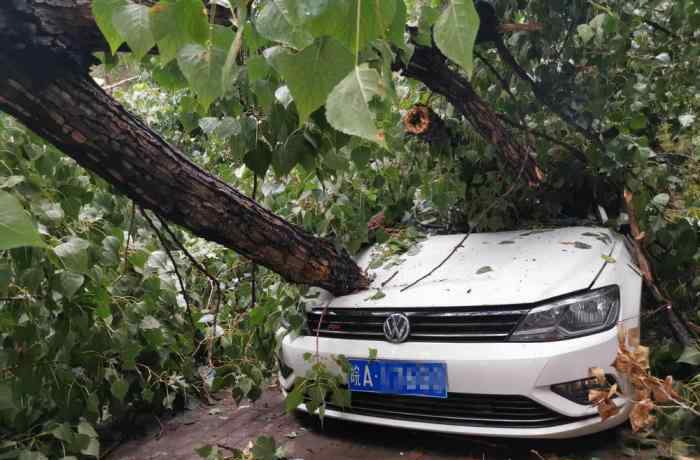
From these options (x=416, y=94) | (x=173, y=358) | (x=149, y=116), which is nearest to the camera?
(x=173, y=358)

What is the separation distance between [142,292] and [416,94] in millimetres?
2267

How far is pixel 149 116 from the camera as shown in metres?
7.23

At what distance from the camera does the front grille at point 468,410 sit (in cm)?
194

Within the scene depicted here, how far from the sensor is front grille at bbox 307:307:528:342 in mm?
2033

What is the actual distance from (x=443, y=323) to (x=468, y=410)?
332 mm

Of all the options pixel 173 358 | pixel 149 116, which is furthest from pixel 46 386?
pixel 149 116

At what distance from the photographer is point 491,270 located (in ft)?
7.65

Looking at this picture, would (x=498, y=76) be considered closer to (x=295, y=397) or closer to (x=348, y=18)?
(x=295, y=397)

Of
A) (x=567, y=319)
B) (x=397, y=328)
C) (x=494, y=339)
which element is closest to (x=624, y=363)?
(x=567, y=319)

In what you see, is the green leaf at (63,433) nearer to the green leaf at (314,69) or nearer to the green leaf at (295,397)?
the green leaf at (295,397)

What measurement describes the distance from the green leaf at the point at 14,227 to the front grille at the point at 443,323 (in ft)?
5.95

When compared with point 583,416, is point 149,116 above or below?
above

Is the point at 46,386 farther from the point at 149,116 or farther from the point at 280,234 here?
the point at 149,116

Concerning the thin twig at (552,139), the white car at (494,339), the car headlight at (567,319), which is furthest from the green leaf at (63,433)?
the thin twig at (552,139)
